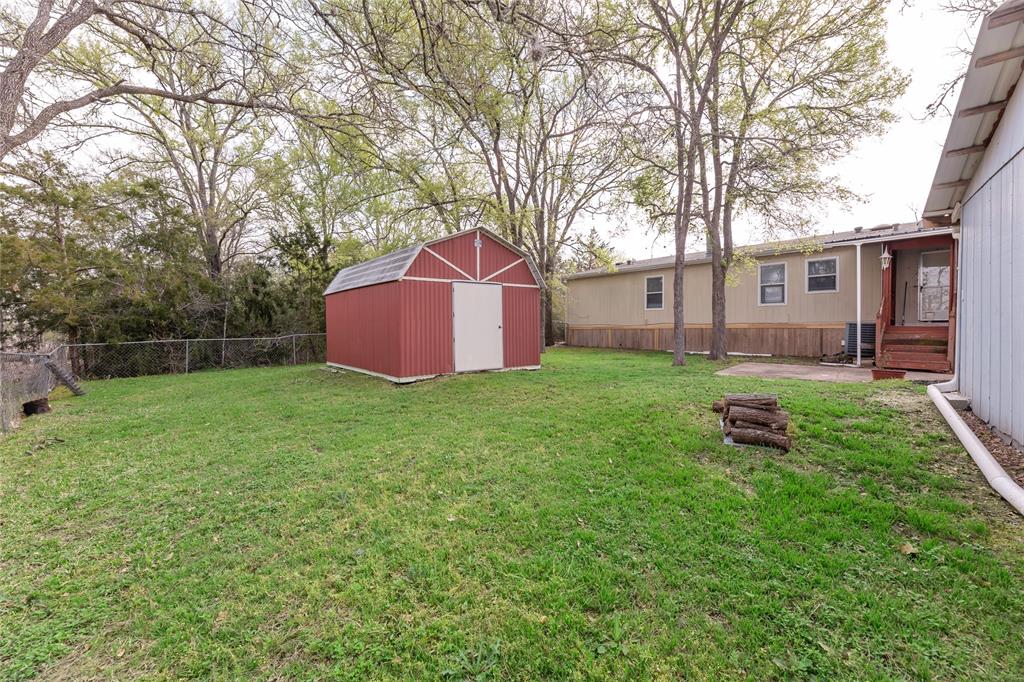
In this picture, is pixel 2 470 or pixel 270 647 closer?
pixel 270 647

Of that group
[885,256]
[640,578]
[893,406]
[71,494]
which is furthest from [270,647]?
[885,256]

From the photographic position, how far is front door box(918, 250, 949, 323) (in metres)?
9.52

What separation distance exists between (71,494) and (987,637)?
21.0ft

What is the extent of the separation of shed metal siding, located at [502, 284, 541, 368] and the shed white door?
0.20 metres

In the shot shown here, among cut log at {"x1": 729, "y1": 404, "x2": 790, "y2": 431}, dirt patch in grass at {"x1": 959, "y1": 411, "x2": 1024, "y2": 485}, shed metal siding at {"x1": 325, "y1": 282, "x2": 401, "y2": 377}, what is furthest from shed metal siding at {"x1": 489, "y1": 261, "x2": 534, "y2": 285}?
dirt patch in grass at {"x1": 959, "y1": 411, "x2": 1024, "y2": 485}

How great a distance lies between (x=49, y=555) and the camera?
2.82 meters

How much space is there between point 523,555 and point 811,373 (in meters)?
8.30

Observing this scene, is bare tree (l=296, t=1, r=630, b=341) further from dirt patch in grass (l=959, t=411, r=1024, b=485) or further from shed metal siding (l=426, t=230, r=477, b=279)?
dirt patch in grass (l=959, t=411, r=1024, b=485)

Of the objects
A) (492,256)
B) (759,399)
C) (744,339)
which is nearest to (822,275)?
(744,339)

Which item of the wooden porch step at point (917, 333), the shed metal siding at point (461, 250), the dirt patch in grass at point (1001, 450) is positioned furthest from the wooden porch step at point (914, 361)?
the shed metal siding at point (461, 250)

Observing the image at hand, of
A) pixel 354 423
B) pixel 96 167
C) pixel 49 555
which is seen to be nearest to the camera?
pixel 49 555

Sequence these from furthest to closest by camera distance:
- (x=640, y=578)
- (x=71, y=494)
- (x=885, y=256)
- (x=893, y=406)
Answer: (x=885, y=256)
(x=893, y=406)
(x=71, y=494)
(x=640, y=578)

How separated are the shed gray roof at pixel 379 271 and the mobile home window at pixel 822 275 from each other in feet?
34.1

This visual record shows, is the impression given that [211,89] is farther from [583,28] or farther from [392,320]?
[583,28]
